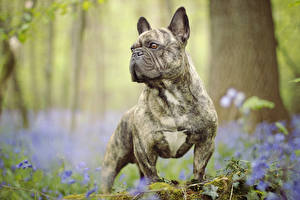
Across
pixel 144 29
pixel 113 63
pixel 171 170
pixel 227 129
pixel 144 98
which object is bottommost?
pixel 171 170

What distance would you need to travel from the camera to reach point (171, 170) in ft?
15.8

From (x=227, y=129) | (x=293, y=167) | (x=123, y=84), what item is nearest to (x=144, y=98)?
(x=293, y=167)

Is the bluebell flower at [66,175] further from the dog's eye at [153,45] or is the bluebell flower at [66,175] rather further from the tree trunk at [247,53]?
Answer: the tree trunk at [247,53]

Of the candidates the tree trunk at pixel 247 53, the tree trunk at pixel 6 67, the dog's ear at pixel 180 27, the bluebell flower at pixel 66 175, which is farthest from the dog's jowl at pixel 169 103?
the tree trunk at pixel 6 67

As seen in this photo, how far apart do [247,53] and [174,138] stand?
406 cm

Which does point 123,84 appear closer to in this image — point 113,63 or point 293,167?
point 113,63

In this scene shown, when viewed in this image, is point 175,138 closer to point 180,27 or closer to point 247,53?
point 180,27

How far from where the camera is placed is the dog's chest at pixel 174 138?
7.56 feet

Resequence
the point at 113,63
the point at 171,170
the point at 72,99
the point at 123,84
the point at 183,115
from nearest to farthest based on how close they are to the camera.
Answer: the point at 183,115 → the point at 171,170 → the point at 72,99 → the point at 113,63 → the point at 123,84

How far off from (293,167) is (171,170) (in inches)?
117

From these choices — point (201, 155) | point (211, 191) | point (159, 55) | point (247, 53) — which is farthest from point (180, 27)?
point (247, 53)

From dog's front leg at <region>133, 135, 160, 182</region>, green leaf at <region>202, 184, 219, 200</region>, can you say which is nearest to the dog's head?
dog's front leg at <region>133, 135, 160, 182</region>

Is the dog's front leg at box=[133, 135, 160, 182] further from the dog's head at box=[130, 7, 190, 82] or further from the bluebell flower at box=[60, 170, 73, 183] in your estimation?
the bluebell flower at box=[60, 170, 73, 183]

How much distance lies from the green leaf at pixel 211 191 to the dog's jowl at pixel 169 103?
253 millimetres
